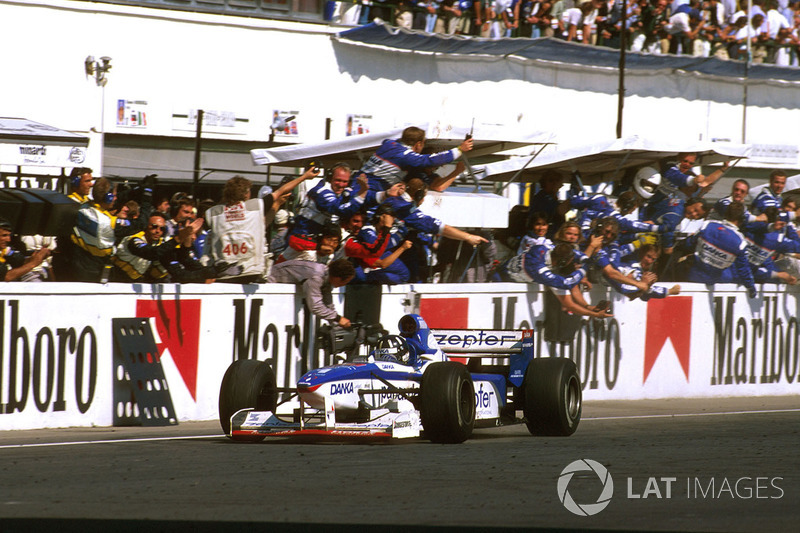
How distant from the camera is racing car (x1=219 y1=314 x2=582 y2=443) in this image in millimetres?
9508

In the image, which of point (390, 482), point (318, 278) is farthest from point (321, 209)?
point (390, 482)

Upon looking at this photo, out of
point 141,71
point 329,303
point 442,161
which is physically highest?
point 141,71

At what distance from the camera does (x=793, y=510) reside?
23.1 feet

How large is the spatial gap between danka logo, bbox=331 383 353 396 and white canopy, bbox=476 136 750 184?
6.42 meters

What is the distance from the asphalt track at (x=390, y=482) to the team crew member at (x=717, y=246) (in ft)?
17.3

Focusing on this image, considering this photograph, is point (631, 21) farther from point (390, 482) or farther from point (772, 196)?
point (390, 482)

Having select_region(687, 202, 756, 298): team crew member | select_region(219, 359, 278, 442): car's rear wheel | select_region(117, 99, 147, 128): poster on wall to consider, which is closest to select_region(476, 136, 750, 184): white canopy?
select_region(687, 202, 756, 298): team crew member

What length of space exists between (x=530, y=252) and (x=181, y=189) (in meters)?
7.52

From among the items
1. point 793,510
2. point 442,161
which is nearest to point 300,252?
point 442,161

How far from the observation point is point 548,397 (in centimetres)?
1059

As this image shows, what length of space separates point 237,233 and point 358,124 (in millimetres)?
10542

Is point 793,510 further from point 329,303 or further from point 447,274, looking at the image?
point 447,274

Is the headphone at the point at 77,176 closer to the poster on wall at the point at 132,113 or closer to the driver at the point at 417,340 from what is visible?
the driver at the point at 417,340

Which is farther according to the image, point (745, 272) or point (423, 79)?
point (423, 79)
